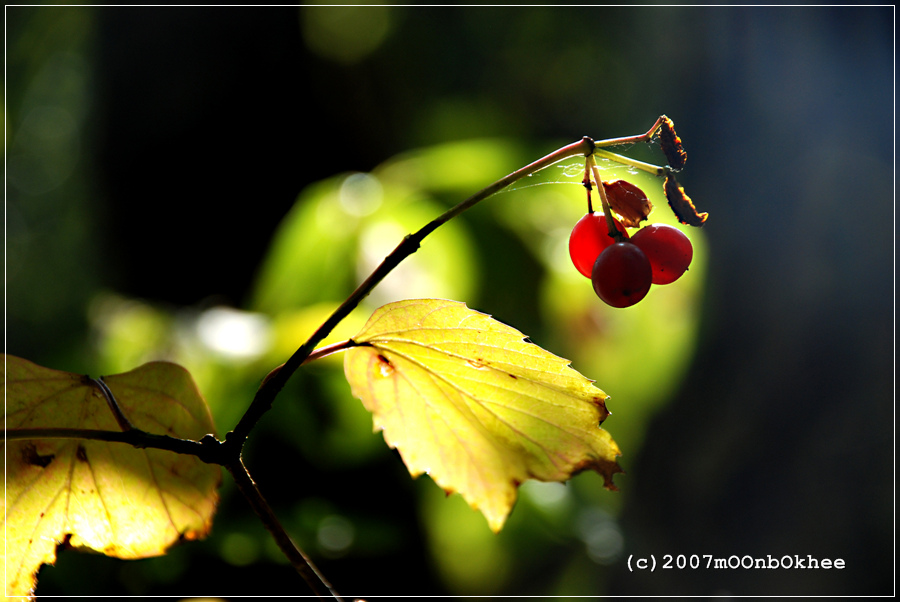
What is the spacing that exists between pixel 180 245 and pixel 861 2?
1992 millimetres

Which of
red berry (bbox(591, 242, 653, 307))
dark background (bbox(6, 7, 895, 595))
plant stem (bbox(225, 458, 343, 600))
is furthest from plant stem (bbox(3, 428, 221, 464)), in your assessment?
dark background (bbox(6, 7, 895, 595))

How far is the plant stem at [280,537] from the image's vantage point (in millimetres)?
217

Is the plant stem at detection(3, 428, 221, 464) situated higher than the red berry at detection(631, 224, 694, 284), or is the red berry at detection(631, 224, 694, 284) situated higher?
the red berry at detection(631, 224, 694, 284)

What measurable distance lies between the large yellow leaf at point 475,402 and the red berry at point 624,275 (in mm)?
38

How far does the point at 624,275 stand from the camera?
25 cm

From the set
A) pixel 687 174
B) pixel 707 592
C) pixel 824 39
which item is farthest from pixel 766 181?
pixel 707 592

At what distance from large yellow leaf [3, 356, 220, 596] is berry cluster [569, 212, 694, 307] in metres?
0.21

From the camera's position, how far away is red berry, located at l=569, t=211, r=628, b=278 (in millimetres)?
282

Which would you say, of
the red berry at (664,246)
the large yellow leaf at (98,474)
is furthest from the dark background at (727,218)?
the red berry at (664,246)

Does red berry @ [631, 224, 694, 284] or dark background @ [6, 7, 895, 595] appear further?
dark background @ [6, 7, 895, 595]

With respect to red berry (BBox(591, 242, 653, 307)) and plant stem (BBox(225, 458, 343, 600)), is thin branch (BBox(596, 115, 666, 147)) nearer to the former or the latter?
red berry (BBox(591, 242, 653, 307))

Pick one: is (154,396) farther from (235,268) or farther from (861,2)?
(861,2)

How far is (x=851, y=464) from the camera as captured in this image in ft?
5.26

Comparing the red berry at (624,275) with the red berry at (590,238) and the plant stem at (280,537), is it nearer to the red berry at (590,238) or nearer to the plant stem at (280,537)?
the red berry at (590,238)
